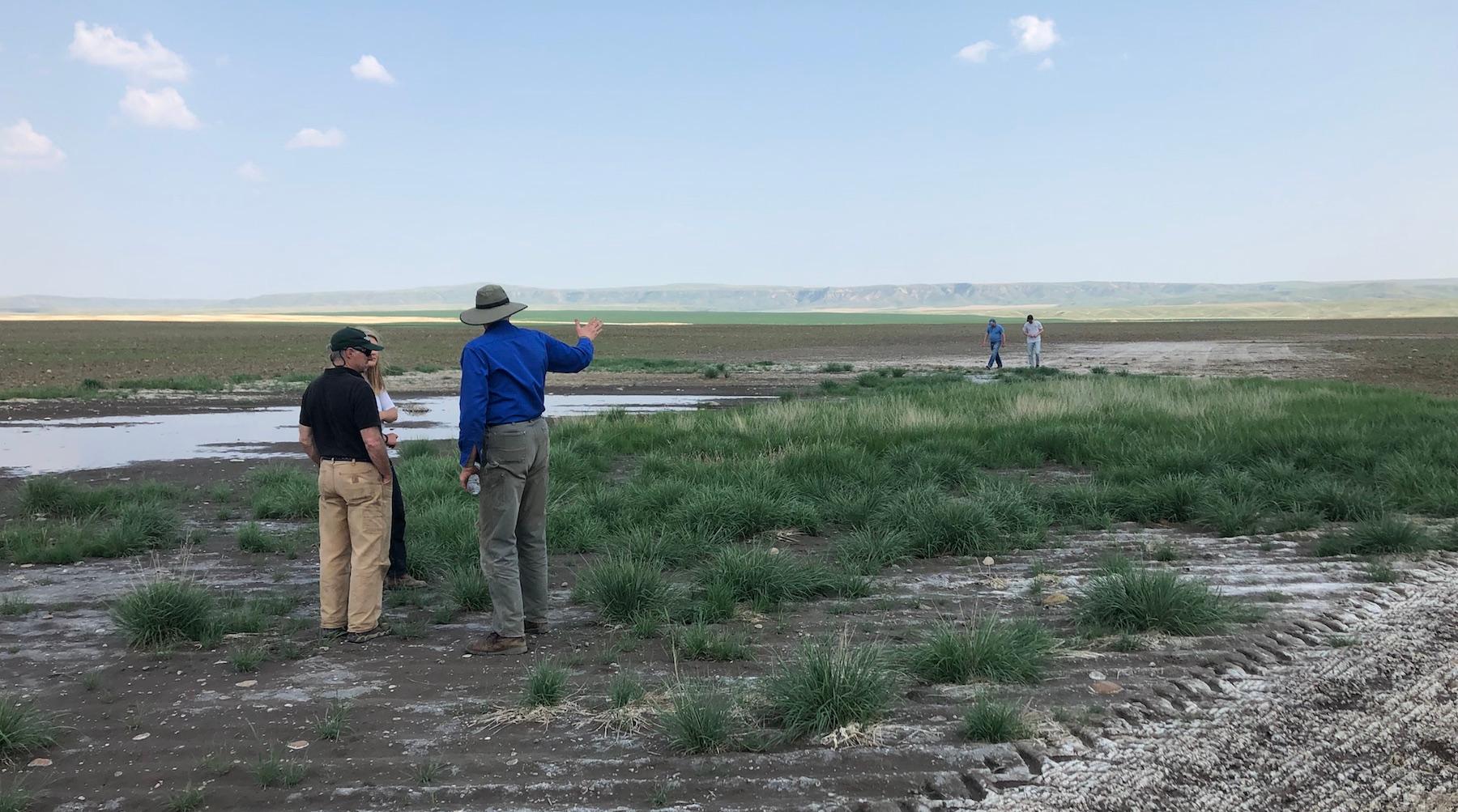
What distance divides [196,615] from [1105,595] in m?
5.74

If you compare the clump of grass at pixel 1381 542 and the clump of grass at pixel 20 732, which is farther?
the clump of grass at pixel 1381 542

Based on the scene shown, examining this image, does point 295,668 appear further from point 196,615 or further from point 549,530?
point 549,530

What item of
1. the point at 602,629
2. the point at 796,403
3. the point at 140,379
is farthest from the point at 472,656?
the point at 140,379

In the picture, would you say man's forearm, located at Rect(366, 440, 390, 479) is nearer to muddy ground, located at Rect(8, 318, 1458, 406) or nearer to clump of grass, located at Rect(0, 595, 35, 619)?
clump of grass, located at Rect(0, 595, 35, 619)

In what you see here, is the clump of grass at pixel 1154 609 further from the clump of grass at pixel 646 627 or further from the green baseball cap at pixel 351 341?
→ the green baseball cap at pixel 351 341

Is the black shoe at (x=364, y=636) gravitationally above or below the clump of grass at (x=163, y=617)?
Answer: below

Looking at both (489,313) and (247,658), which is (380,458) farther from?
(247,658)

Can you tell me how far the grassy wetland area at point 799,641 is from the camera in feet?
14.0

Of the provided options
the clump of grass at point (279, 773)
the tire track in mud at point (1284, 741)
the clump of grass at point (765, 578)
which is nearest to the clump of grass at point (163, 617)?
the clump of grass at point (279, 773)

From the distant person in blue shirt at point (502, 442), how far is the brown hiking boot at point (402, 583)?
5.58 feet

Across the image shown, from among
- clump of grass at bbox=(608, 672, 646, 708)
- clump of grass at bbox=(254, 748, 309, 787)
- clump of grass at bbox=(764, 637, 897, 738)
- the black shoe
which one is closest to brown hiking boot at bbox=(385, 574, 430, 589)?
the black shoe

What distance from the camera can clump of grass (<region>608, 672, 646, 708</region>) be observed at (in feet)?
16.3

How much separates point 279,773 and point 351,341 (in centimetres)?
297

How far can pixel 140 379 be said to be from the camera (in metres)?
30.7
